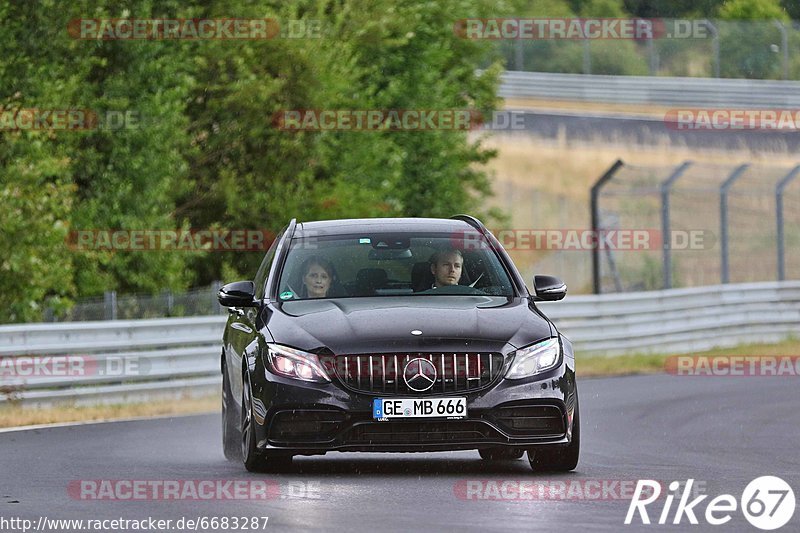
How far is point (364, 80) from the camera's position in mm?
40562

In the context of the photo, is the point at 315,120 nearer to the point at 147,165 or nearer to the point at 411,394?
the point at 147,165

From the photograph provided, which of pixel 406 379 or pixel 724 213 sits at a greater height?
pixel 406 379

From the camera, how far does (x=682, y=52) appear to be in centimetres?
5909

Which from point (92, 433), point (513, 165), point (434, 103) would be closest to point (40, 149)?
point (92, 433)

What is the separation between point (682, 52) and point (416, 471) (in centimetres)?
4867

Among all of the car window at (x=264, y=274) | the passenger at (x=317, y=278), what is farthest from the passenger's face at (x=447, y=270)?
the car window at (x=264, y=274)

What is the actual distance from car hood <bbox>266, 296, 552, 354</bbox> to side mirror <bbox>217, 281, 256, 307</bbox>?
0.40 m

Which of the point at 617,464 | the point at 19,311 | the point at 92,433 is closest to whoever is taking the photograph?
the point at 617,464

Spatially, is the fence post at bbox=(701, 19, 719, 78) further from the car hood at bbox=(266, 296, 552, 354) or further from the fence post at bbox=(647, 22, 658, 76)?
the car hood at bbox=(266, 296, 552, 354)

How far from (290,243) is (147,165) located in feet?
52.8

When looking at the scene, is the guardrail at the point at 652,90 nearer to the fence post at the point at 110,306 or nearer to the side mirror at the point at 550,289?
the fence post at the point at 110,306

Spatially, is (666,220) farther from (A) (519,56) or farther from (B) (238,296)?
(A) (519,56)

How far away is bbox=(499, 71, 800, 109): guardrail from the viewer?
58.3 meters

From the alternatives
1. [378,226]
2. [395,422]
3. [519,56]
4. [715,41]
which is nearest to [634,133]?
[519,56]
